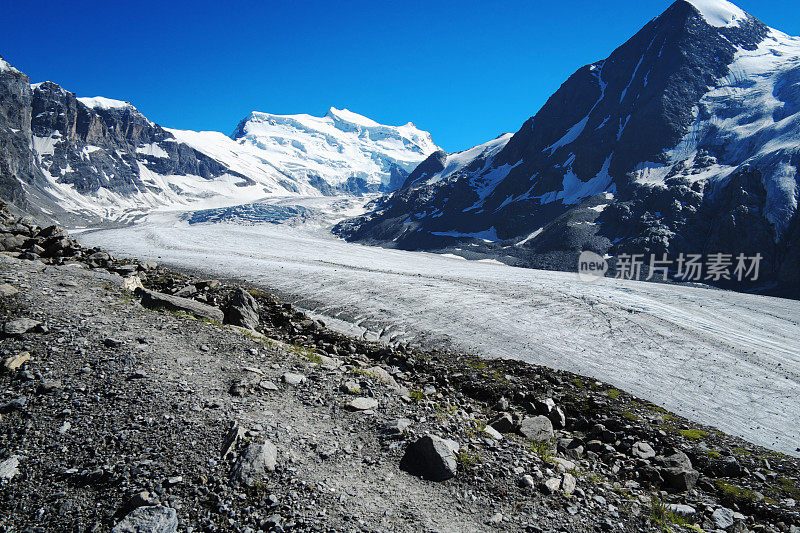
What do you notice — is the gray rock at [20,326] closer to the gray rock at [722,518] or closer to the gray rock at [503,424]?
the gray rock at [503,424]

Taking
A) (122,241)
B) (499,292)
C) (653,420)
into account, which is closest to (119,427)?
(653,420)

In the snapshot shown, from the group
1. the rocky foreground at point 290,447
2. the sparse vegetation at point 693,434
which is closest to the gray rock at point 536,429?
the rocky foreground at point 290,447

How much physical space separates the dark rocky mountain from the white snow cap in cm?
61

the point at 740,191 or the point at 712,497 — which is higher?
the point at 740,191

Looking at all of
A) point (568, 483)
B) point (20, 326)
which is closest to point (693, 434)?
point (568, 483)

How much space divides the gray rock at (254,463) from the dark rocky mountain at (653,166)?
87.8 meters

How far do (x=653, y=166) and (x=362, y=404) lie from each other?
135 m

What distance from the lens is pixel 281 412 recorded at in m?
8.45

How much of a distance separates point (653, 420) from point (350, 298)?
18.2m

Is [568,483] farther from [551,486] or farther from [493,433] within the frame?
[493,433]

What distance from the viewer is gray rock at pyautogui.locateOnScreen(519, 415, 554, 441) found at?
31.9 ft

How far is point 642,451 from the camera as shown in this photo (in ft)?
32.3

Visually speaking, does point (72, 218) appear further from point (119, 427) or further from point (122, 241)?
point (119, 427)

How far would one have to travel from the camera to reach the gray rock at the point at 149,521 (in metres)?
5.43
